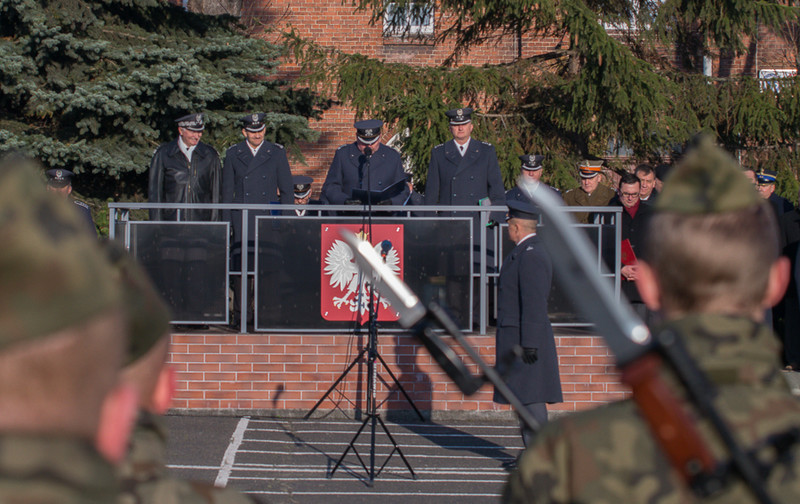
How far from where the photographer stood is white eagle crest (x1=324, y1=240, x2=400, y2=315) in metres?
8.59

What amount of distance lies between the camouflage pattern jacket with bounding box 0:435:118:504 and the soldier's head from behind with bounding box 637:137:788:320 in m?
0.97

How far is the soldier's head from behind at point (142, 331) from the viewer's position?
1511mm

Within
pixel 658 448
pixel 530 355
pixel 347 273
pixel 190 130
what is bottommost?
pixel 530 355

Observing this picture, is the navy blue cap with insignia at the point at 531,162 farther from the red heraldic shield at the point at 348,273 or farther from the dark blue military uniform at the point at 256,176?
the dark blue military uniform at the point at 256,176

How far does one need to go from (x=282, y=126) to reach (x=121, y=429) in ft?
44.6

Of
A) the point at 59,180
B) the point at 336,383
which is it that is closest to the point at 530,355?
the point at 336,383

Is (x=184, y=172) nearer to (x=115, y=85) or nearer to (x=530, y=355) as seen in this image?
(x=115, y=85)

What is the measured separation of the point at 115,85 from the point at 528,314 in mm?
8264

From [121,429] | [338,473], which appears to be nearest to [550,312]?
[338,473]

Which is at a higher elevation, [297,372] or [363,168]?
[363,168]

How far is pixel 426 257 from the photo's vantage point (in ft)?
28.5

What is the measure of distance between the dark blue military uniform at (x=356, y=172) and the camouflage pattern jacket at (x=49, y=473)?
28.3 ft

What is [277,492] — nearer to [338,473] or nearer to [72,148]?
[338,473]

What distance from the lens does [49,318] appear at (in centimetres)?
102
